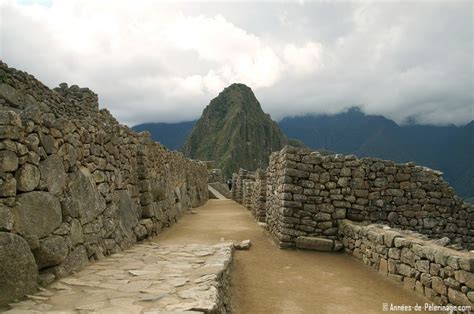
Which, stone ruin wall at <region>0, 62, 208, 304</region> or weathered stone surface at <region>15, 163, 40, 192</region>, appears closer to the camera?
stone ruin wall at <region>0, 62, 208, 304</region>

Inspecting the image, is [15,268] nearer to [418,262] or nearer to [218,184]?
[418,262]

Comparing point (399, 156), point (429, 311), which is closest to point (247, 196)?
point (429, 311)

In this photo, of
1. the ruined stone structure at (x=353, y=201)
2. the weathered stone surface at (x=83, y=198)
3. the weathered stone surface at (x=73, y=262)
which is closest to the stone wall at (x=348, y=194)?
the ruined stone structure at (x=353, y=201)

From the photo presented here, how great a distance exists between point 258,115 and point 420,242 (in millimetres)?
151710

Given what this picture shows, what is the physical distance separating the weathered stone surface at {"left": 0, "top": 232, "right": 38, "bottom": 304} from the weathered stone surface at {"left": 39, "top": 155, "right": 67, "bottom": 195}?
992mm

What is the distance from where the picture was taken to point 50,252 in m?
4.83

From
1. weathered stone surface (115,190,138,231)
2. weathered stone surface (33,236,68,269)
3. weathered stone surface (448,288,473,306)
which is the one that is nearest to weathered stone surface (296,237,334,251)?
weathered stone surface (448,288,473,306)

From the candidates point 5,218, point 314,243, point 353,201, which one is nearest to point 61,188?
point 5,218

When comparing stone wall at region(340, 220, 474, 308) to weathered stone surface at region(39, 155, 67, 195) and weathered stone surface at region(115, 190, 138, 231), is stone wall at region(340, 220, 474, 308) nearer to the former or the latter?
weathered stone surface at region(115, 190, 138, 231)

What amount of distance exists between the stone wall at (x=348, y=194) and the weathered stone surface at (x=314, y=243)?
0.20m

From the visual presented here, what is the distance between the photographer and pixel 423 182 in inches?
420

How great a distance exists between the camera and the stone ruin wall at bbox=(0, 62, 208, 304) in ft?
13.8

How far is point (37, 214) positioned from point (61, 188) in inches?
31.7

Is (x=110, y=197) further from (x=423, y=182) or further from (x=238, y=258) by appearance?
(x=423, y=182)
